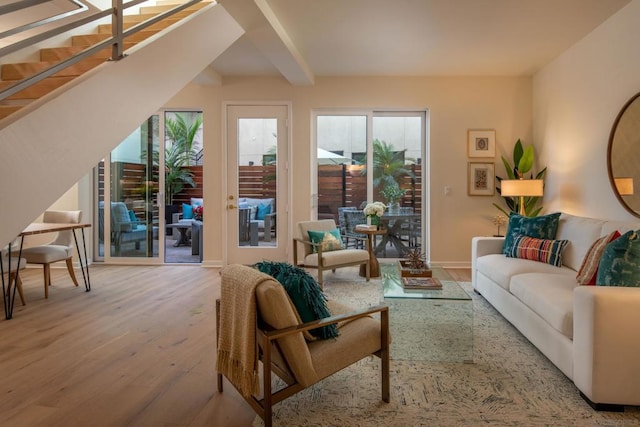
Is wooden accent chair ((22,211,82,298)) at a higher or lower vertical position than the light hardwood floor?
higher

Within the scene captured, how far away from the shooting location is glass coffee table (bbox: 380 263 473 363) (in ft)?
8.17

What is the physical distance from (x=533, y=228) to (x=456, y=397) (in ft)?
7.28

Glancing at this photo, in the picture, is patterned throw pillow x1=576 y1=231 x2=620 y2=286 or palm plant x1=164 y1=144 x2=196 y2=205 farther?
palm plant x1=164 y1=144 x2=196 y2=205

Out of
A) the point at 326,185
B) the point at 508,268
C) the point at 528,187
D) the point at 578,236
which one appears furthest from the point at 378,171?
the point at 578,236

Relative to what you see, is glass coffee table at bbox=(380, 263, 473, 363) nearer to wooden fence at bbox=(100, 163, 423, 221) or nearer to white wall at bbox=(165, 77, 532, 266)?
white wall at bbox=(165, 77, 532, 266)

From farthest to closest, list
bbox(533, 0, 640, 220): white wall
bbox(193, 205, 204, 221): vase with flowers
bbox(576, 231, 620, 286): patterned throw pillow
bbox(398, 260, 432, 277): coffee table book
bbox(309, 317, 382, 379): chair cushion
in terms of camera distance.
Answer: bbox(193, 205, 204, 221): vase with flowers < bbox(533, 0, 640, 220): white wall < bbox(398, 260, 432, 277): coffee table book < bbox(576, 231, 620, 286): patterned throw pillow < bbox(309, 317, 382, 379): chair cushion

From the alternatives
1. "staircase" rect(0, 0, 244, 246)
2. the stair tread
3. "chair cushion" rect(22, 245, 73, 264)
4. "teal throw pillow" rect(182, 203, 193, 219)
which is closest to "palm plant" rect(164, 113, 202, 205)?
"teal throw pillow" rect(182, 203, 193, 219)

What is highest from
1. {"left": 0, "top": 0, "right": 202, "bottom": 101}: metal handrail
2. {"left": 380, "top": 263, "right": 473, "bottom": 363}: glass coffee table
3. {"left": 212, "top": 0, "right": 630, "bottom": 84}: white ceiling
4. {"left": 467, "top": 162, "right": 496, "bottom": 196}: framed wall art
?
{"left": 212, "top": 0, "right": 630, "bottom": 84}: white ceiling

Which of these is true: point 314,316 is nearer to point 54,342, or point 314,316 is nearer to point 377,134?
point 54,342

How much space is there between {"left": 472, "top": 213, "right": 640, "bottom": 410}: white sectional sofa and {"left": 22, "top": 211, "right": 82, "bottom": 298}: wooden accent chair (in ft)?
14.0

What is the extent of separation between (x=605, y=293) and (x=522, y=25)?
3040 mm

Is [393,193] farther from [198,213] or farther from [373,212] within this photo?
[198,213]

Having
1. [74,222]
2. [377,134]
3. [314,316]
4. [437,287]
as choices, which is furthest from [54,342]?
[377,134]

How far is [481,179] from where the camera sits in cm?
537
